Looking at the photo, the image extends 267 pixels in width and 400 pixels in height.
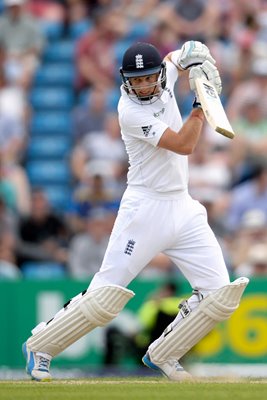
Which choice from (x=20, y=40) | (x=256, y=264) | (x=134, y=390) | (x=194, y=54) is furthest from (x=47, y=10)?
(x=134, y=390)

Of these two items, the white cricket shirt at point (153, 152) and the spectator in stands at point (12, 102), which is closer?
the white cricket shirt at point (153, 152)

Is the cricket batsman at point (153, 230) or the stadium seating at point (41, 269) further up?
the cricket batsman at point (153, 230)

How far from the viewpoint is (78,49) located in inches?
634

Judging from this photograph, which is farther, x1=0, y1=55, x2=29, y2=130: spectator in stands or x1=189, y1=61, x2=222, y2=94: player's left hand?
x1=0, y1=55, x2=29, y2=130: spectator in stands

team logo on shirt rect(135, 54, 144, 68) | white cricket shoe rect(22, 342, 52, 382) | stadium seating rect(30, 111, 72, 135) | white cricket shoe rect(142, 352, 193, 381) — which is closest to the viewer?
team logo on shirt rect(135, 54, 144, 68)

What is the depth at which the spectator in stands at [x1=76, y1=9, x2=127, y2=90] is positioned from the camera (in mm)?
15812

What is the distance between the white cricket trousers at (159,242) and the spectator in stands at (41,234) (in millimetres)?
5125

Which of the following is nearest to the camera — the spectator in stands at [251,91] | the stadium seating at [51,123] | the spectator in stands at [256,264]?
the spectator in stands at [256,264]

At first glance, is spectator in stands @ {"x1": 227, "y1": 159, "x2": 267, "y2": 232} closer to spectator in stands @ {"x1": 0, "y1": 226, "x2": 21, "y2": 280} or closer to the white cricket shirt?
spectator in stands @ {"x1": 0, "y1": 226, "x2": 21, "y2": 280}

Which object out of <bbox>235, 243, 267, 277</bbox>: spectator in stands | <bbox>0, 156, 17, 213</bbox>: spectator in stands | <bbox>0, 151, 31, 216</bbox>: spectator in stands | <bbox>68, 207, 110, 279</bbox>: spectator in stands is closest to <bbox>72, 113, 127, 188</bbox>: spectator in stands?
<bbox>0, 151, 31, 216</bbox>: spectator in stands

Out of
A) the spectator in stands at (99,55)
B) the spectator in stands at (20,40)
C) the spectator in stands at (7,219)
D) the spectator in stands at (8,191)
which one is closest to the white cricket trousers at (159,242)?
the spectator in stands at (7,219)

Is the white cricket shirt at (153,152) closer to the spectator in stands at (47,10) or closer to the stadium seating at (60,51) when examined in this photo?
the stadium seating at (60,51)

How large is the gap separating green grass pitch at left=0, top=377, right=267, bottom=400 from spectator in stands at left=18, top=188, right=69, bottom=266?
191 inches

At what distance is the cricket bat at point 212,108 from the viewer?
8.28 meters
